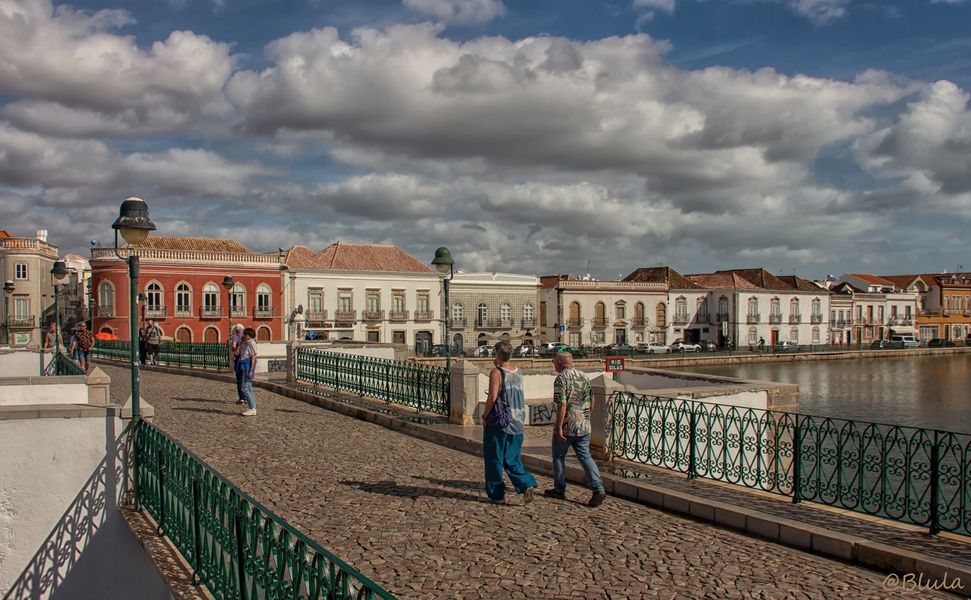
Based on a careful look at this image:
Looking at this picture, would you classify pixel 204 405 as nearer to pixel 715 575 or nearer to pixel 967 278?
pixel 715 575

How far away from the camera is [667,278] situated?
209 ft

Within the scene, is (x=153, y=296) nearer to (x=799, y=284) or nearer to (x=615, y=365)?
(x=615, y=365)

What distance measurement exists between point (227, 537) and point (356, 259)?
153ft

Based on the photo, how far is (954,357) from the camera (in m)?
68.5

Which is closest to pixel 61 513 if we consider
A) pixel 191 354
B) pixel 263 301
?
pixel 191 354

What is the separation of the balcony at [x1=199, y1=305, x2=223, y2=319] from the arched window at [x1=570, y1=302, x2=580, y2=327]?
26.5 meters

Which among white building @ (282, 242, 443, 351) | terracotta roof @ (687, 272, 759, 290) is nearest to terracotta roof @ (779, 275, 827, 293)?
terracotta roof @ (687, 272, 759, 290)

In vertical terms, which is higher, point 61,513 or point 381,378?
point 381,378

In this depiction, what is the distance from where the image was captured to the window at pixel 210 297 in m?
44.7

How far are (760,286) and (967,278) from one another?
3722 centimetres

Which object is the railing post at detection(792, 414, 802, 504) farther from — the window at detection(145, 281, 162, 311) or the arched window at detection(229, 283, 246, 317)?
the arched window at detection(229, 283, 246, 317)

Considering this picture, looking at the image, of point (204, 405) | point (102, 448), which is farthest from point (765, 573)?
point (204, 405)

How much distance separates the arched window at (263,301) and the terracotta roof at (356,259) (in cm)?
236

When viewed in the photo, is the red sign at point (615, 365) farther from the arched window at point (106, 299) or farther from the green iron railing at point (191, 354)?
the arched window at point (106, 299)
